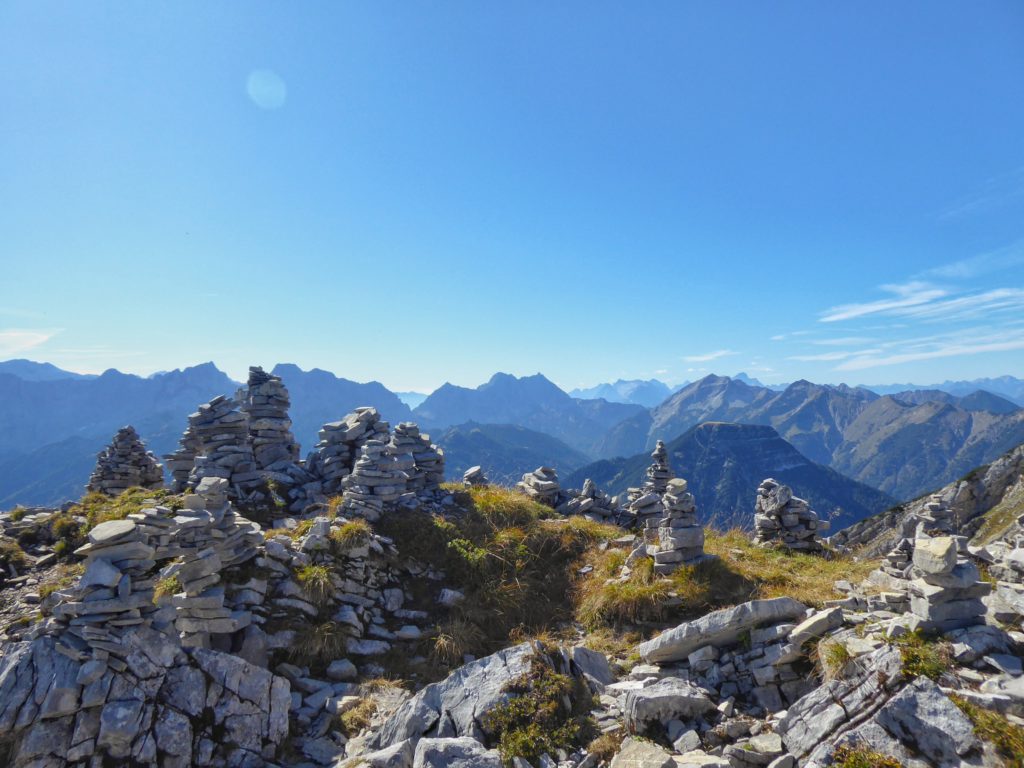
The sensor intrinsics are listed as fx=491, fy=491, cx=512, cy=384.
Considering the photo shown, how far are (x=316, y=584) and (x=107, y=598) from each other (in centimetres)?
544

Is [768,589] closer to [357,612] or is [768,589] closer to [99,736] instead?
[357,612]

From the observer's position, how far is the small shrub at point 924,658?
7.66 metres

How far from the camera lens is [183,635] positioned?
12.1m

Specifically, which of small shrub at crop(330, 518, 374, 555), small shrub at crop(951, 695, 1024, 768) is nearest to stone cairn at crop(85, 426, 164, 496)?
small shrub at crop(330, 518, 374, 555)

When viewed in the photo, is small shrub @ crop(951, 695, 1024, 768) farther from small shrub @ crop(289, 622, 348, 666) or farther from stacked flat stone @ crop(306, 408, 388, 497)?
stacked flat stone @ crop(306, 408, 388, 497)

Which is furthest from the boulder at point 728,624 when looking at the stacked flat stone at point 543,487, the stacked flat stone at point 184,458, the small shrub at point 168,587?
the stacked flat stone at point 184,458

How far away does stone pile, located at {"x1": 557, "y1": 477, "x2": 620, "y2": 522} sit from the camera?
24344mm

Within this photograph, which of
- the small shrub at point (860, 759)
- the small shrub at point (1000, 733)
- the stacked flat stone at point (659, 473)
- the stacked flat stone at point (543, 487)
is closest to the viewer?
the small shrub at point (1000, 733)

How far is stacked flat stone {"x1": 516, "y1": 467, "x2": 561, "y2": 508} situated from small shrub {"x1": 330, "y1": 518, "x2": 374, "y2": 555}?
10.4 metres

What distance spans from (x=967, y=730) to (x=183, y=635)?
15399 millimetres

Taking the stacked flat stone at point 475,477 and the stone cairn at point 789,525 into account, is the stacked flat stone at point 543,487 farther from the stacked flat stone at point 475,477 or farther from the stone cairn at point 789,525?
the stone cairn at point 789,525

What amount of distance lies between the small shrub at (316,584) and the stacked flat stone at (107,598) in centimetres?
439

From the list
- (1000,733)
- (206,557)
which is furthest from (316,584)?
(1000,733)

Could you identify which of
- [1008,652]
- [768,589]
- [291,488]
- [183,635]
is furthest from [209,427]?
[1008,652]
